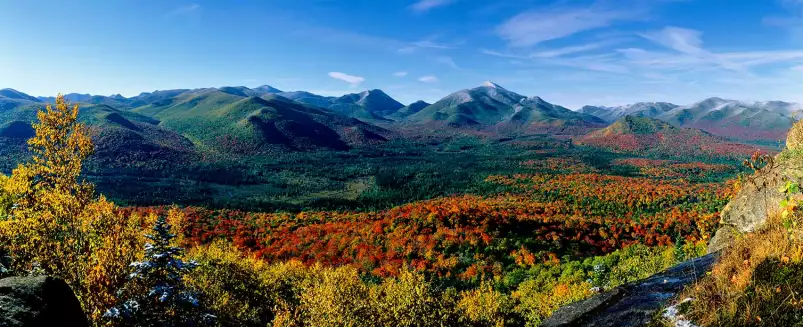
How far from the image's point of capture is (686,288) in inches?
329

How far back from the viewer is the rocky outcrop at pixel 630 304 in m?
8.89

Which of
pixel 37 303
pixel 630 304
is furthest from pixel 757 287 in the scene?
pixel 37 303

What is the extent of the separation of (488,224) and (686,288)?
57.1 metres

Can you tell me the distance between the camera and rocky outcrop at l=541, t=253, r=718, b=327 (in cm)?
889

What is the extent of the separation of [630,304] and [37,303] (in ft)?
45.4

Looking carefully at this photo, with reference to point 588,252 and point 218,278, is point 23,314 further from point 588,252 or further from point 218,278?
point 588,252

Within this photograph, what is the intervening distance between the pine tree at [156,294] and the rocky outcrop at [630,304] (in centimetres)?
1209

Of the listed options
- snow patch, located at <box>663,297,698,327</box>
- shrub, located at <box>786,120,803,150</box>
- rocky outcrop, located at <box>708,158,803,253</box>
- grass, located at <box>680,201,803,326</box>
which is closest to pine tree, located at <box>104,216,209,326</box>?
snow patch, located at <box>663,297,698,327</box>

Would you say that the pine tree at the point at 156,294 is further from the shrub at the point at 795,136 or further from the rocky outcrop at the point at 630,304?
the shrub at the point at 795,136

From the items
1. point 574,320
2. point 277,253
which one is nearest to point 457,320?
point 574,320

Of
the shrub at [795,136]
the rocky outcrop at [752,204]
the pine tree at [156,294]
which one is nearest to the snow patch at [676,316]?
the rocky outcrop at [752,204]

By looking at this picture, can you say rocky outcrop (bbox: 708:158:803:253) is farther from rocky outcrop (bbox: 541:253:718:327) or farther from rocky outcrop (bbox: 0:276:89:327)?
rocky outcrop (bbox: 0:276:89:327)

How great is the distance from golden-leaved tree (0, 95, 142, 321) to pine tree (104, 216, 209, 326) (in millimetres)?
561

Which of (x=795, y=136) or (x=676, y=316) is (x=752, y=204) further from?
(x=676, y=316)
